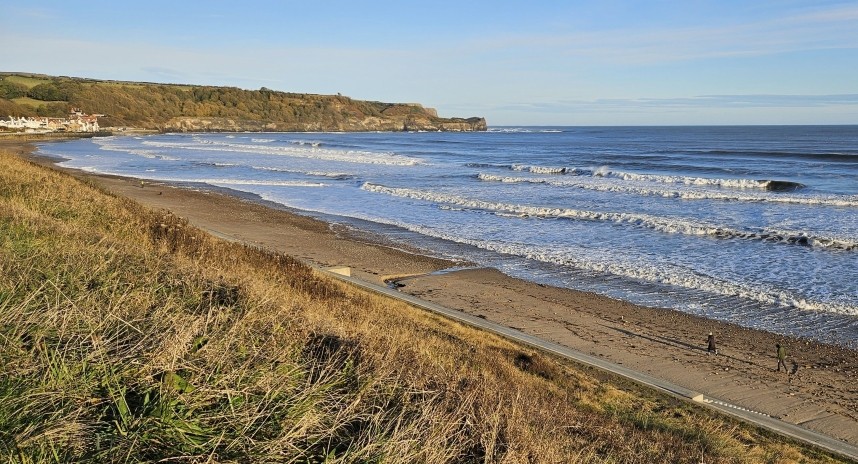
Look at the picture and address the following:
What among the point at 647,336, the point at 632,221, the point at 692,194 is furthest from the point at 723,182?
the point at 647,336

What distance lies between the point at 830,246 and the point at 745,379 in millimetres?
13269

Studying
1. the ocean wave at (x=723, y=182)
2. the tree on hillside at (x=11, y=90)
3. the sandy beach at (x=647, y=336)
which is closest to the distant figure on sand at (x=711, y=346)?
the sandy beach at (x=647, y=336)

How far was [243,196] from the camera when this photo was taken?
116ft

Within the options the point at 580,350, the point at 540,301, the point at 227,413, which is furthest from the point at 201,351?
the point at 540,301

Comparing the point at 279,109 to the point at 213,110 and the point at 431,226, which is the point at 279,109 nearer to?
the point at 213,110

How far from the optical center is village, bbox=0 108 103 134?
108975mm

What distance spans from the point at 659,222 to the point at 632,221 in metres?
1.16

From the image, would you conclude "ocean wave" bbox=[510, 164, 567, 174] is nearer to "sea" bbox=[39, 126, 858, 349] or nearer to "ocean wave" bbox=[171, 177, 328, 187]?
"sea" bbox=[39, 126, 858, 349]

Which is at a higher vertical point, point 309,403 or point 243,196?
point 309,403

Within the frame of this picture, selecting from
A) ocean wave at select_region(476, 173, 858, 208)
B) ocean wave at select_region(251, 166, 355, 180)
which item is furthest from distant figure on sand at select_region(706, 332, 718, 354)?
ocean wave at select_region(251, 166, 355, 180)

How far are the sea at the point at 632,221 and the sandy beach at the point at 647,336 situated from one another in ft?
3.22

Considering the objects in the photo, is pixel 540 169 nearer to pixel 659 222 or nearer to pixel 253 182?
pixel 253 182

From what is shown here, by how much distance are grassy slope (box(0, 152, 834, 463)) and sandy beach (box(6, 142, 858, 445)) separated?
2.52m

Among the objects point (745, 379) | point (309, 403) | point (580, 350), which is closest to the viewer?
point (309, 403)
